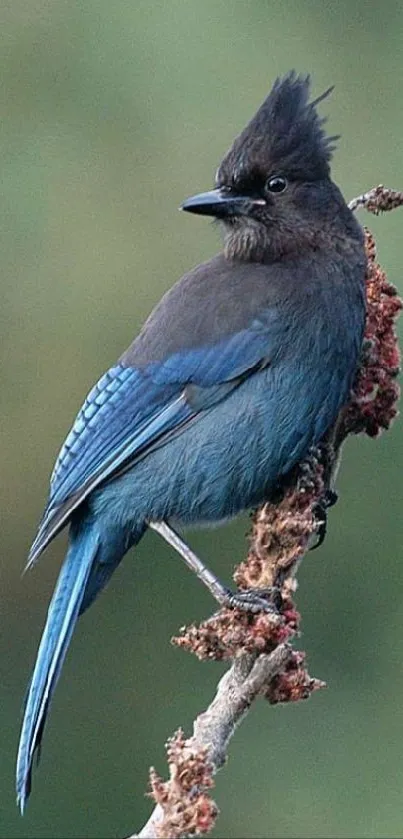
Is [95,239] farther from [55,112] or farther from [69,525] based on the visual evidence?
[69,525]

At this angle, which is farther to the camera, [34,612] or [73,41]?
[73,41]

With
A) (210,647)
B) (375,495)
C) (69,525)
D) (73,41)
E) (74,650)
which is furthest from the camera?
(73,41)

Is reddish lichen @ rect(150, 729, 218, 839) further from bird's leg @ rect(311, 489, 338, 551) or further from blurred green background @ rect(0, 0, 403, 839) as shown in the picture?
blurred green background @ rect(0, 0, 403, 839)

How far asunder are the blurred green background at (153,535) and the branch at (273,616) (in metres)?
2.56

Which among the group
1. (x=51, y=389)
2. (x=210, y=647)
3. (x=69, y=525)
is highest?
(x=51, y=389)

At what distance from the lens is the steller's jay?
527 cm

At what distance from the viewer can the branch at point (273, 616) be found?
4102mm

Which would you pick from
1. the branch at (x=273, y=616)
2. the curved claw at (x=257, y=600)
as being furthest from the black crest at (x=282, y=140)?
the curved claw at (x=257, y=600)

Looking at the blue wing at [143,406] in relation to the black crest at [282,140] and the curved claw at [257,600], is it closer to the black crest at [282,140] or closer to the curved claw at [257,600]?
the black crest at [282,140]

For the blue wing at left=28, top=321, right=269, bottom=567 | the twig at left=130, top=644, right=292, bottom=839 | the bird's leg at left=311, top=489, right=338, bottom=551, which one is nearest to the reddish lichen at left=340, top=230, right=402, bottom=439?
the bird's leg at left=311, top=489, right=338, bottom=551

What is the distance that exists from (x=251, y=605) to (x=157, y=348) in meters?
1.10

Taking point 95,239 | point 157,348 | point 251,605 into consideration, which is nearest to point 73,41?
point 95,239

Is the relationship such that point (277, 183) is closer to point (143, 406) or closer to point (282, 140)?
point (282, 140)

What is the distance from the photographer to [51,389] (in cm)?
832
